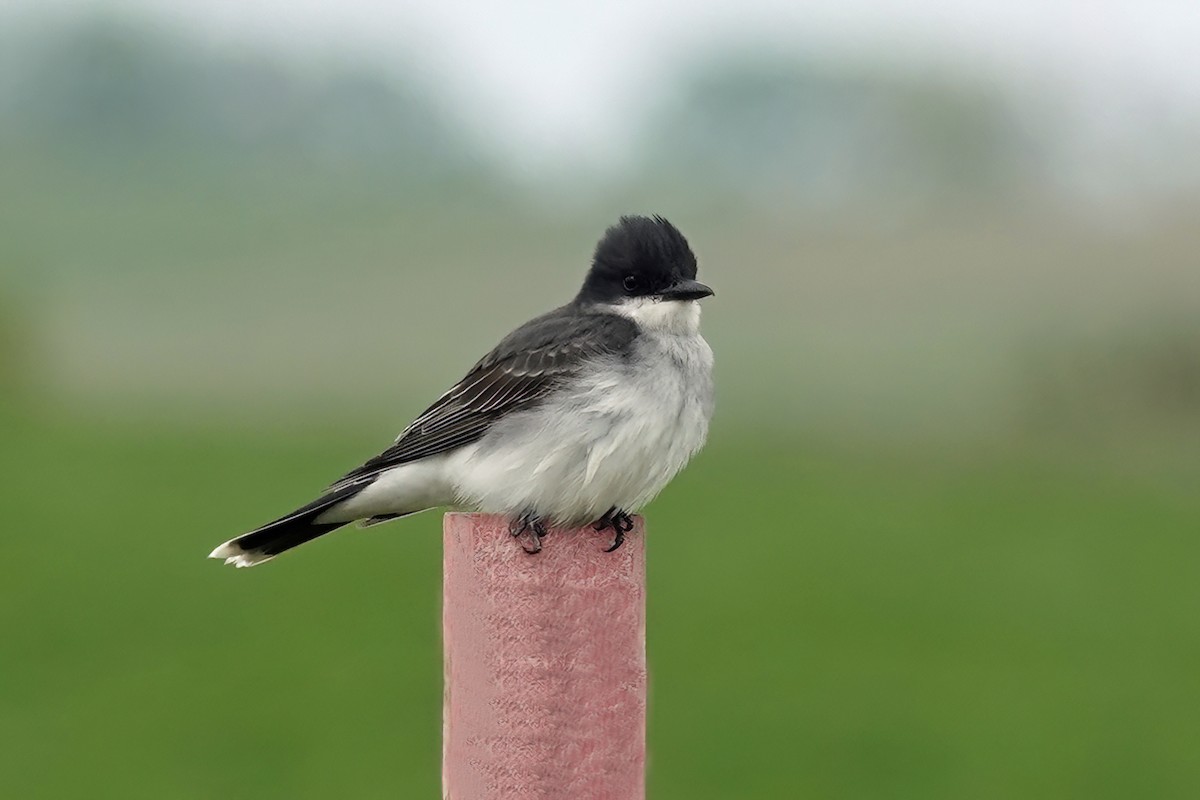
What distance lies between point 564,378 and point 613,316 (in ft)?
1.26

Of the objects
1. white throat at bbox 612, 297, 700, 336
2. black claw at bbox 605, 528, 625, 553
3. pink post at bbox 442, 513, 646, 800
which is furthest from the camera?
white throat at bbox 612, 297, 700, 336

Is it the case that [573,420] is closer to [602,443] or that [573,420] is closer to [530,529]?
[602,443]

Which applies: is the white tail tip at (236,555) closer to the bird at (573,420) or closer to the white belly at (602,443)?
the bird at (573,420)

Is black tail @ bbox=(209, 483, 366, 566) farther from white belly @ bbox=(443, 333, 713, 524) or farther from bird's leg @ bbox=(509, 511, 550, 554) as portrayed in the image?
bird's leg @ bbox=(509, 511, 550, 554)

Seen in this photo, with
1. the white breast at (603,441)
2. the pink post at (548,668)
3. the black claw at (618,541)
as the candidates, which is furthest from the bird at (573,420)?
the pink post at (548,668)

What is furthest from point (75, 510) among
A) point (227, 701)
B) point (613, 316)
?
point (613, 316)

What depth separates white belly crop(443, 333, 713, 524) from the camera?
5562 millimetres

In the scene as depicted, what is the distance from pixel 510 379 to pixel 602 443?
0.51 metres

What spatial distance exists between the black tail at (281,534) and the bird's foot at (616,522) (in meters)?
0.91

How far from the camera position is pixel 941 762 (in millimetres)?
14398

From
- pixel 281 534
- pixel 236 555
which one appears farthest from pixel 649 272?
pixel 236 555

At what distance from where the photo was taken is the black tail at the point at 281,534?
19.6 feet

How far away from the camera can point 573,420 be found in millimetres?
5738

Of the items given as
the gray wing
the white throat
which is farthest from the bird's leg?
the white throat
